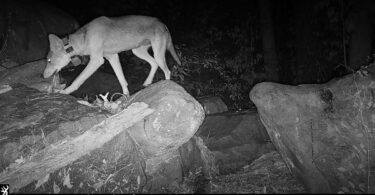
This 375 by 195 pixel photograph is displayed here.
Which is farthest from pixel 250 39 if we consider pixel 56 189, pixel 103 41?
pixel 56 189

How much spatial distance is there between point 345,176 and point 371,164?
15.2 inches

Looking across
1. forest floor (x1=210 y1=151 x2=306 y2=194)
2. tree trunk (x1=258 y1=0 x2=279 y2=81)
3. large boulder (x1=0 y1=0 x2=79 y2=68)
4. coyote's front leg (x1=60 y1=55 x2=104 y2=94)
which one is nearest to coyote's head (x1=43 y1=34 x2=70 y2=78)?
coyote's front leg (x1=60 y1=55 x2=104 y2=94)

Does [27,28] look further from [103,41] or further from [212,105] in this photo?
[212,105]

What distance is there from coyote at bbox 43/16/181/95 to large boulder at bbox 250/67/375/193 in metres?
2.63

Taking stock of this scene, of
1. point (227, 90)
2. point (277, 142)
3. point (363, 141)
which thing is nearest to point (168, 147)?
point (277, 142)

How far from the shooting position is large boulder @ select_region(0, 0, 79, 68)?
712cm

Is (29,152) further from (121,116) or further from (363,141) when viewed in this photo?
(363,141)

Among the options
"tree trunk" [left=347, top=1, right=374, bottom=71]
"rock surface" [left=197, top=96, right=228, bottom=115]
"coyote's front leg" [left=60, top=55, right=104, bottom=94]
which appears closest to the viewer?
"coyote's front leg" [left=60, top=55, right=104, bottom=94]

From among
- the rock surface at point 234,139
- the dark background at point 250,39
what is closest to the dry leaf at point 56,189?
the rock surface at point 234,139

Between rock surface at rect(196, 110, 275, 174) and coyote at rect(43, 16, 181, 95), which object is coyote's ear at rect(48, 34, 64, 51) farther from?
rock surface at rect(196, 110, 275, 174)

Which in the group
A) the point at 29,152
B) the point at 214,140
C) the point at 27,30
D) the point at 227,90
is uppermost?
the point at 27,30

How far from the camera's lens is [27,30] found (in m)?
7.73

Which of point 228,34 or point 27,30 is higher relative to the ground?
point 27,30

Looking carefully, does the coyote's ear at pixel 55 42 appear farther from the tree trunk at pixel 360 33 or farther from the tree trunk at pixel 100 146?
the tree trunk at pixel 360 33
